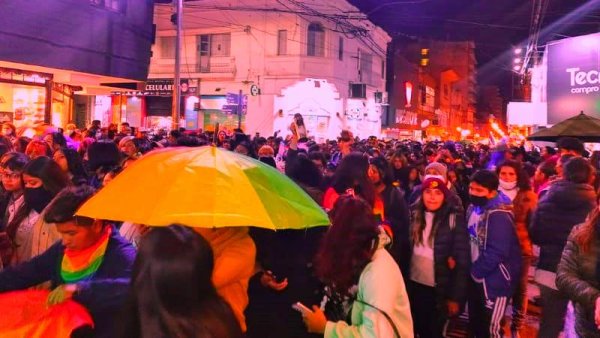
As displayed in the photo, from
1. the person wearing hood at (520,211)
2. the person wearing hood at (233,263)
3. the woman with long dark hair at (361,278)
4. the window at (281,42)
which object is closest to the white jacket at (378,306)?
the woman with long dark hair at (361,278)

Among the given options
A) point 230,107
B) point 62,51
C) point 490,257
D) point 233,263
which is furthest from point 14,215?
point 230,107

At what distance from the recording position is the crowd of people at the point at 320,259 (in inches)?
86.1

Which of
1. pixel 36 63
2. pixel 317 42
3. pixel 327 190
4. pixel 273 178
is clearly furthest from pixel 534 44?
pixel 273 178

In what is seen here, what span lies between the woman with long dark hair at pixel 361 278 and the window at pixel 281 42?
28324 millimetres

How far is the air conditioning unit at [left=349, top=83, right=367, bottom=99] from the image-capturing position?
32487mm

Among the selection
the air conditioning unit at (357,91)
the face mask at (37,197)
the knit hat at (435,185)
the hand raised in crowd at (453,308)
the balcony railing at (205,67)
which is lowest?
the hand raised in crowd at (453,308)

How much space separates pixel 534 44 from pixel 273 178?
2562cm

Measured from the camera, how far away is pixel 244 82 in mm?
31375

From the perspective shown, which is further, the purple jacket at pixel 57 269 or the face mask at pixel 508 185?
the face mask at pixel 508 185

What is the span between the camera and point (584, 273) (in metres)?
3.70

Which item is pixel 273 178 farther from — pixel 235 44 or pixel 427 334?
pixel 235 44

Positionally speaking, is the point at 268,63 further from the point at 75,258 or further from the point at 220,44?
the point at 75,258

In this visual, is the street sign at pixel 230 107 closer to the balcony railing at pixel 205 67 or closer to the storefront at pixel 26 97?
the balcony railing at pixel 205 67

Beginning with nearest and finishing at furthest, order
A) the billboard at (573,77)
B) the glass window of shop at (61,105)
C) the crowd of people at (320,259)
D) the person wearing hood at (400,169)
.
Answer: the crowd of people at (320,259) → the person wearing hood at (400,169) → the glass window of shop at (61,105) → the billboard at (573,77)
